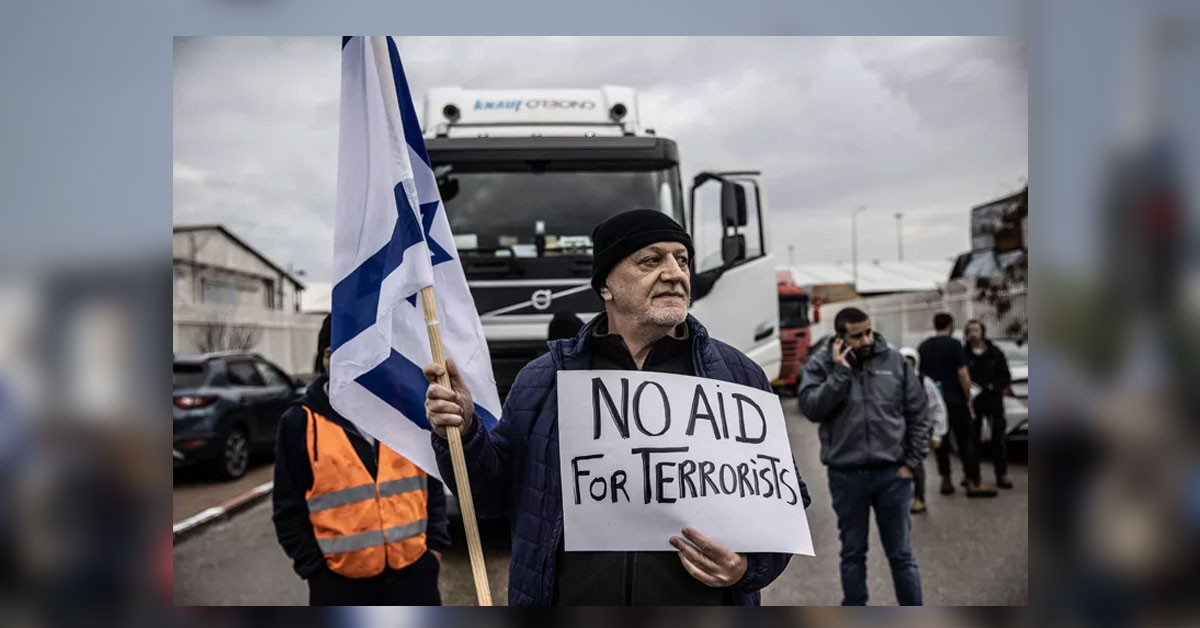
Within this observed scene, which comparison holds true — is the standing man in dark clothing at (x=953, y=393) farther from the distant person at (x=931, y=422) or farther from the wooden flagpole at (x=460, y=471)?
the wooden flagpole at (x=460, y=471)

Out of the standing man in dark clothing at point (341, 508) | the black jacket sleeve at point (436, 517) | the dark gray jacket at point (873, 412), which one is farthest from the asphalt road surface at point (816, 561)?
the standing man in dark clothing at point (341, 508)

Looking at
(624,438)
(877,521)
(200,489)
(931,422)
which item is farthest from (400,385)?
(200,489)

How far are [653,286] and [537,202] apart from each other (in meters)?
3.25

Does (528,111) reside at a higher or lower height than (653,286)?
higher

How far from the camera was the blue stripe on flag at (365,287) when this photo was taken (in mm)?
2742

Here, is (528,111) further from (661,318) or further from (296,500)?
(661,318)

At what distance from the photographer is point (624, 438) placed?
7.89ft

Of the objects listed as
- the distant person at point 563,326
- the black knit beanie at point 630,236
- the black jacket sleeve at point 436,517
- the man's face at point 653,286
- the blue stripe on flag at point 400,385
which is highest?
the black knit beanie at point 630,236
